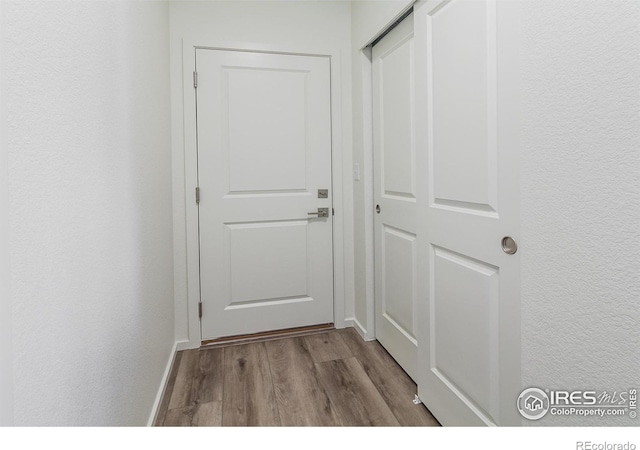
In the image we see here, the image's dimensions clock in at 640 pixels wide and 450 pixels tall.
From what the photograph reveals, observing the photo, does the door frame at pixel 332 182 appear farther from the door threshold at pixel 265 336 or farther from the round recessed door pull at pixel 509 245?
the round recessed door pull at pixel 509 245

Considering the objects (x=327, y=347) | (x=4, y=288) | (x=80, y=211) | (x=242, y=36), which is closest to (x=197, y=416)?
(x=327, y=347)

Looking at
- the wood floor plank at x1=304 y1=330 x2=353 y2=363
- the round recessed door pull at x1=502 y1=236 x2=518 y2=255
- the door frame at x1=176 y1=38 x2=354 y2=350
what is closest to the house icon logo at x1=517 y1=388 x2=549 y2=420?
the round recessed door pull at x1=502 y1=236 x2=518 y2=255

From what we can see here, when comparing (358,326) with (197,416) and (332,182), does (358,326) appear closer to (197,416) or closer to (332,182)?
(332,182)

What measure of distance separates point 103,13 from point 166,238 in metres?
1.20

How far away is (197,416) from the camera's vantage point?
160 cm

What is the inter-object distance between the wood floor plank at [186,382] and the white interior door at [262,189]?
7.8 inches

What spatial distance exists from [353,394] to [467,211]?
1060 mm

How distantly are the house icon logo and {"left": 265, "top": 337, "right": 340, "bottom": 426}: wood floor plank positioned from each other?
2.55 ft

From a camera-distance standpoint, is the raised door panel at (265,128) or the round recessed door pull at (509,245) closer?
the round recessed door pull at (509,245)

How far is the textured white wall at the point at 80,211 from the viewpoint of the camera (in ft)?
2.09

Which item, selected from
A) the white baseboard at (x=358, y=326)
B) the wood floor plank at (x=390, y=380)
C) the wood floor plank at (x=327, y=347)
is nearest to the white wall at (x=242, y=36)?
the wood floor plank at (x=327, y=347)

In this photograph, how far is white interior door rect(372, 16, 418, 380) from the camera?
182cm

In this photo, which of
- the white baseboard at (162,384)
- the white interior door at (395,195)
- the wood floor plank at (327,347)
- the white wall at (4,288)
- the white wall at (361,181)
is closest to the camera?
the white wall at (4,288)

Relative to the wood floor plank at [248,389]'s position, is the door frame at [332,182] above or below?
above
